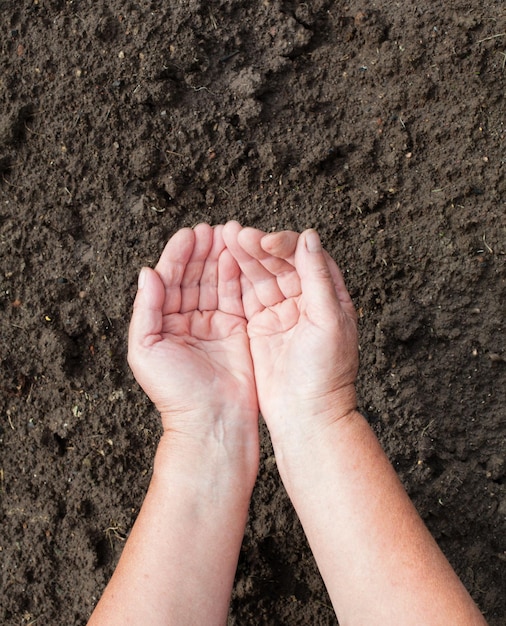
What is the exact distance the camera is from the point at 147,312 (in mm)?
Result: 1864

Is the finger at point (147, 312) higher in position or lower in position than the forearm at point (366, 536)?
higher

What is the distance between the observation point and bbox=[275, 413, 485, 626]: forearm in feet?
5.08

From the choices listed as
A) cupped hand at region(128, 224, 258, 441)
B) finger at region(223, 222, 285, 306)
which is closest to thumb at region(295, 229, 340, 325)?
finger at region(223, 222, 285, 306)

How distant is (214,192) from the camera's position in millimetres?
2420

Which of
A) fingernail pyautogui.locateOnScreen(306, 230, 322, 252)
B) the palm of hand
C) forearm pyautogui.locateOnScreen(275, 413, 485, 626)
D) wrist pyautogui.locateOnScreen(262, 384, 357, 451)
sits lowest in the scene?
forearm pyautogui.locateOnScreen(275, 413, 485, 626)

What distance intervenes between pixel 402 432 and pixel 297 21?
1.52 meters

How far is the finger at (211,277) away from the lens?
77.6 inches

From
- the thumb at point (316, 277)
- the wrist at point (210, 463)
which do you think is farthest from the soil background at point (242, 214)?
the thumb at point (316, 277)

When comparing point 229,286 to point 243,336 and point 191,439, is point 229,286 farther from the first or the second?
point 191,439

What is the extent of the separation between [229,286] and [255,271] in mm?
109

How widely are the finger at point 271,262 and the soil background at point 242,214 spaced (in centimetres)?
51

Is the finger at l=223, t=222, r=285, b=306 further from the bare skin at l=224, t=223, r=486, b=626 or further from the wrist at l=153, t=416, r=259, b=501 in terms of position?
the wrist at l=153, t=416, r=259, b=501

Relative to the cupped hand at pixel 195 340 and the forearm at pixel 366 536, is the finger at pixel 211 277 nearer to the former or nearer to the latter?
the cupped hand at pixel 195 340

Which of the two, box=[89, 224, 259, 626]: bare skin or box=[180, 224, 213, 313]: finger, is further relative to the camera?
box=[180, 224, 213, 313]: finger
